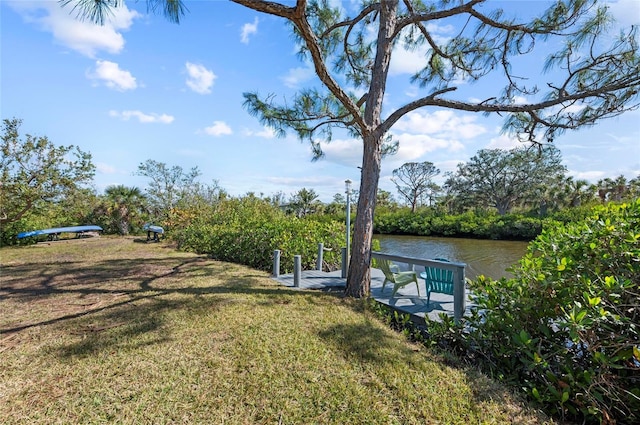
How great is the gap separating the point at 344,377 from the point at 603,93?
13.7 ft

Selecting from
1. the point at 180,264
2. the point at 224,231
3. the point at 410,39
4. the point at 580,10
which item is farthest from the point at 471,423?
the point at 224,231

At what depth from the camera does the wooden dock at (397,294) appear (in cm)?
404

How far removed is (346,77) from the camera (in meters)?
6.29

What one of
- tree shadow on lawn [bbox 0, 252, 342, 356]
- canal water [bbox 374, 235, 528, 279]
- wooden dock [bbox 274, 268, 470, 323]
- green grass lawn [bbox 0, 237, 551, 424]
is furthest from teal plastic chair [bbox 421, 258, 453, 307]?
canal water [bbox 374, 235, 528, 279]

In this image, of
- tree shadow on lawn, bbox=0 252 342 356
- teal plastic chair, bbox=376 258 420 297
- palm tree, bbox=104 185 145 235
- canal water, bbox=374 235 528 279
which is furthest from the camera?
palm tree, bbox=104 185 145 235

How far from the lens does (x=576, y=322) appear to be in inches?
80.5

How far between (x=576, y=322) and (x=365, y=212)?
271 cm

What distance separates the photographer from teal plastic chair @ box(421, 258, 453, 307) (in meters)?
4.14

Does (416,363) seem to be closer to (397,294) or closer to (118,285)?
(397,294)

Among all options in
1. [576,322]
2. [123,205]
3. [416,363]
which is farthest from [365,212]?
[123,205]

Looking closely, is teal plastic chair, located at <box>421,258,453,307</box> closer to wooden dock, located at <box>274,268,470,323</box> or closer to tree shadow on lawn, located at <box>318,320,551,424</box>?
wooden dock, located at <box>274,268,470,323</box>

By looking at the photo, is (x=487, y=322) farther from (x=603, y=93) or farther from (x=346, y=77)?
(x=346, y=77)

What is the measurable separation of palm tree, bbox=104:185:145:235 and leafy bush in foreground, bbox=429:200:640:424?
17634mm

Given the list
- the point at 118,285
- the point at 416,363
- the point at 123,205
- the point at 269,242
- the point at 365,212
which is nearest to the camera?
the point at 416,363
